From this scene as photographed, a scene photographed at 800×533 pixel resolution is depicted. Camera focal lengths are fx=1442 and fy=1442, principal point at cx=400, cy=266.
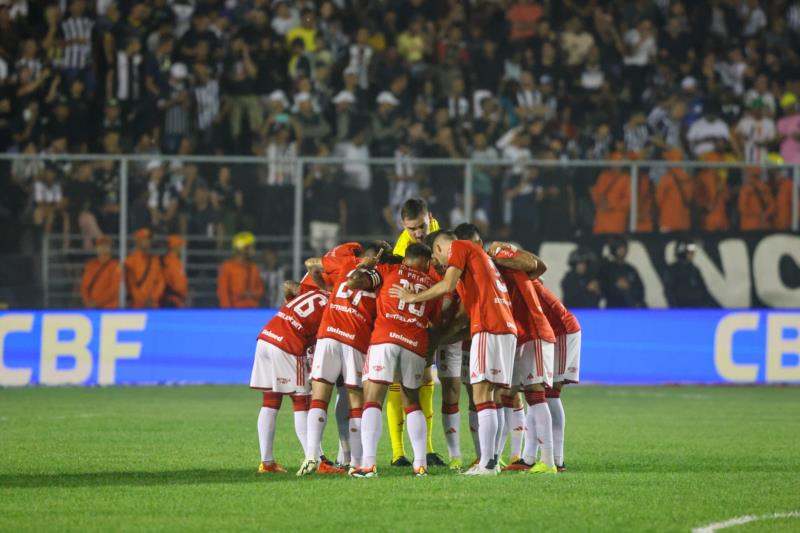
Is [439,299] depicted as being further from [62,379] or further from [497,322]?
[62,379]

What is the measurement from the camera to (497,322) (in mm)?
10734

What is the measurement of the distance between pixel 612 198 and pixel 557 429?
963 centimetres

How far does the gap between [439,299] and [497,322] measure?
643mm

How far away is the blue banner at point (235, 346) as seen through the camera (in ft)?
63.8

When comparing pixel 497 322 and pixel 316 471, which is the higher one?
pixel 497 322

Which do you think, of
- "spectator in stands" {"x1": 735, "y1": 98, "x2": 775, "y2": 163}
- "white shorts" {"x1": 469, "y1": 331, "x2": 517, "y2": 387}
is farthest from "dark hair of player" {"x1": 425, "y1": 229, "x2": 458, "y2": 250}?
"spectator in stands" {"x1": 735, "y1": 98, "x2": 775, "y2": 163}

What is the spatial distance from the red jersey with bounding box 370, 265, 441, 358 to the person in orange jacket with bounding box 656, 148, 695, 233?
10.3m

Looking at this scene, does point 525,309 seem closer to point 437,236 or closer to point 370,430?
point 437,236

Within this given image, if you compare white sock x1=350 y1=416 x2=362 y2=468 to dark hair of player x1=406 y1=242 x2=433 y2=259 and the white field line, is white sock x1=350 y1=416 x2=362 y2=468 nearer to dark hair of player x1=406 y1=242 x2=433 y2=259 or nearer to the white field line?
dark hair of player x1=406 y1=242 x2=433 y2=259

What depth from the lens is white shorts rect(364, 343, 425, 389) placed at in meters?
10.7

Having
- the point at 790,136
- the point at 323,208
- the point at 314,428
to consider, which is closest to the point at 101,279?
the point at 323,208

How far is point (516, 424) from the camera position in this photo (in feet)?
38.2

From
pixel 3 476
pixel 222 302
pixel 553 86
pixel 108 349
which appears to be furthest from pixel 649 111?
pixel 3 476

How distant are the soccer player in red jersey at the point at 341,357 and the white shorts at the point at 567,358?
5.42 feet
